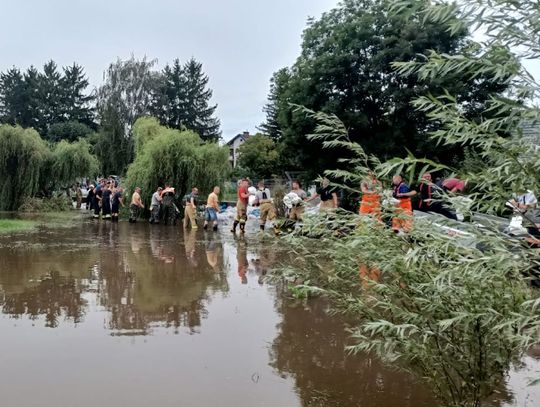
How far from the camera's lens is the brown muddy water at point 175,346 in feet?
13.2

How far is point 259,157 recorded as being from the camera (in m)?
47.6

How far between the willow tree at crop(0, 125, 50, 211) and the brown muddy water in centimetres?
1570

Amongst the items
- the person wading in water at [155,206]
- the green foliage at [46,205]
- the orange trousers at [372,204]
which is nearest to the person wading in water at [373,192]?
the orange trousers at [372,204]

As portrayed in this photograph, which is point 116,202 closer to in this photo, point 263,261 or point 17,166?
→ point 17,166

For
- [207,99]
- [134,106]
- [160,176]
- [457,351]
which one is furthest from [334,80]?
[207,99]

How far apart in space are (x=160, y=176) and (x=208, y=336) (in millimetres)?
16226

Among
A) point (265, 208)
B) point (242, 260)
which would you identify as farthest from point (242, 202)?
point (242, 260)

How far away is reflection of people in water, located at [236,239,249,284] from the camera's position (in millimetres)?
9055

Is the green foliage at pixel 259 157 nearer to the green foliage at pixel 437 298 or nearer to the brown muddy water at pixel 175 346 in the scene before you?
the brown muddy water at pixel 175 346

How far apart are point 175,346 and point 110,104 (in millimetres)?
47738

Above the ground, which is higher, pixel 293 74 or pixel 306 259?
pixel 293 74

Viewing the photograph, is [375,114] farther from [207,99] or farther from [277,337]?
[207,99]

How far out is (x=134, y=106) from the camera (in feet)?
169

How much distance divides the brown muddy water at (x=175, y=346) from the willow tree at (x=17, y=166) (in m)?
15.7
